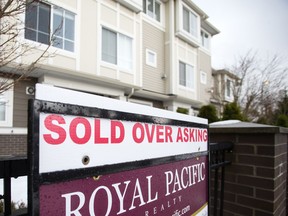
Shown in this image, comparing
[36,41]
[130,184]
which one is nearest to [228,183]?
[130,184]

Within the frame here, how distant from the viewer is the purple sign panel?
2.45 ft

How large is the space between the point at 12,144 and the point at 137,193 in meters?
7.69

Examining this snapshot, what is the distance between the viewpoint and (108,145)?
0.90m

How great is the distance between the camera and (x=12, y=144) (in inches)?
295

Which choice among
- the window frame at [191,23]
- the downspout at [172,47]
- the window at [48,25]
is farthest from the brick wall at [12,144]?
the window frame at [191,23]

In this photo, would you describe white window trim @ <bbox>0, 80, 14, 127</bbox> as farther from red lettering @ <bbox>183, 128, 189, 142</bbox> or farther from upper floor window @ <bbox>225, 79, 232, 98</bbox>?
upper floor window @ <bbox>225, 79, 232, 98</bbox>

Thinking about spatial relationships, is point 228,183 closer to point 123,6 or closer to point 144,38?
point 123,6

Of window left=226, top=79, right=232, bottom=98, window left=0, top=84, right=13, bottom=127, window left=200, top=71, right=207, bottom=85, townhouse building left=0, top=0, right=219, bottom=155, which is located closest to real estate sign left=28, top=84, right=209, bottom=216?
townhouse building left=0, top=0, right=219, bottom=155

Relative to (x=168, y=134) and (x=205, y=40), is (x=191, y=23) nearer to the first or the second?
(x=205, y=40)

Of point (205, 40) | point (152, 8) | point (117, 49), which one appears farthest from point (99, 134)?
point (205, 40)

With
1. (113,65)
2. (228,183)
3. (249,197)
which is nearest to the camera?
(249,197)

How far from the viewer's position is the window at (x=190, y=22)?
1566 cm

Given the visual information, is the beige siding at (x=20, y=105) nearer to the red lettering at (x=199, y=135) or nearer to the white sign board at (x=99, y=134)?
the red lettering at (x=199, y=135)

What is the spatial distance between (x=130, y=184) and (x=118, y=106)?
1.08ft
